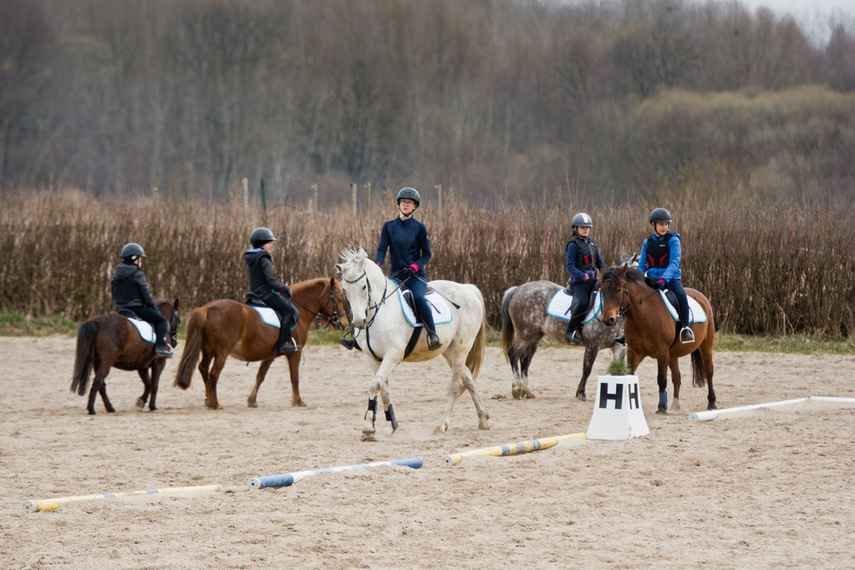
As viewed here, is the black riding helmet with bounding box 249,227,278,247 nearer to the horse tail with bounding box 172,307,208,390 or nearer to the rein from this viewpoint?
the horse tail with bounding box 172,307,208,390

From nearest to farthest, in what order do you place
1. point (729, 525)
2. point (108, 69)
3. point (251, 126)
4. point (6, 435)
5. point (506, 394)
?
point (729, 525) → point (6, 435) → point (506, 394) → point (251, 126) → point (108, 69)

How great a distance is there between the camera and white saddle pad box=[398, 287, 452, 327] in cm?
808

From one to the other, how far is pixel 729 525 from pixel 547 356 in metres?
10.1

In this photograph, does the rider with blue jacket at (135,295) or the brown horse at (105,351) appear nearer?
the brown horse at (105,351)

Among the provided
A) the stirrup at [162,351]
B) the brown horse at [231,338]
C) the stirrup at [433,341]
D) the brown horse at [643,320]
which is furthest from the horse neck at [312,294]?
the brown horse at [643,320]

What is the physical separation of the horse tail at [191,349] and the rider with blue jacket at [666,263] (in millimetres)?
5077

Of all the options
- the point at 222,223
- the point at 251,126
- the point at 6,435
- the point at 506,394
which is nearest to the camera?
the point at 6,435

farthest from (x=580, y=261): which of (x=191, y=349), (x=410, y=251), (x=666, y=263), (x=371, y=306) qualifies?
(x=191, y=349)

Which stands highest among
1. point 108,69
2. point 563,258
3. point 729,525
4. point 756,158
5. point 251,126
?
point 108,69

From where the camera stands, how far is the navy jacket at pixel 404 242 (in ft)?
26.9

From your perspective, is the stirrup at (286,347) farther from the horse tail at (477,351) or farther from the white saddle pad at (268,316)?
the horse tail at (477,351)

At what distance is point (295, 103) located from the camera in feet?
164

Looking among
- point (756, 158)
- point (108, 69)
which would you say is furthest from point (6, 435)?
point (108, 69)

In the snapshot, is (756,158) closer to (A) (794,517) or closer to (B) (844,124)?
(B) (844,124)
